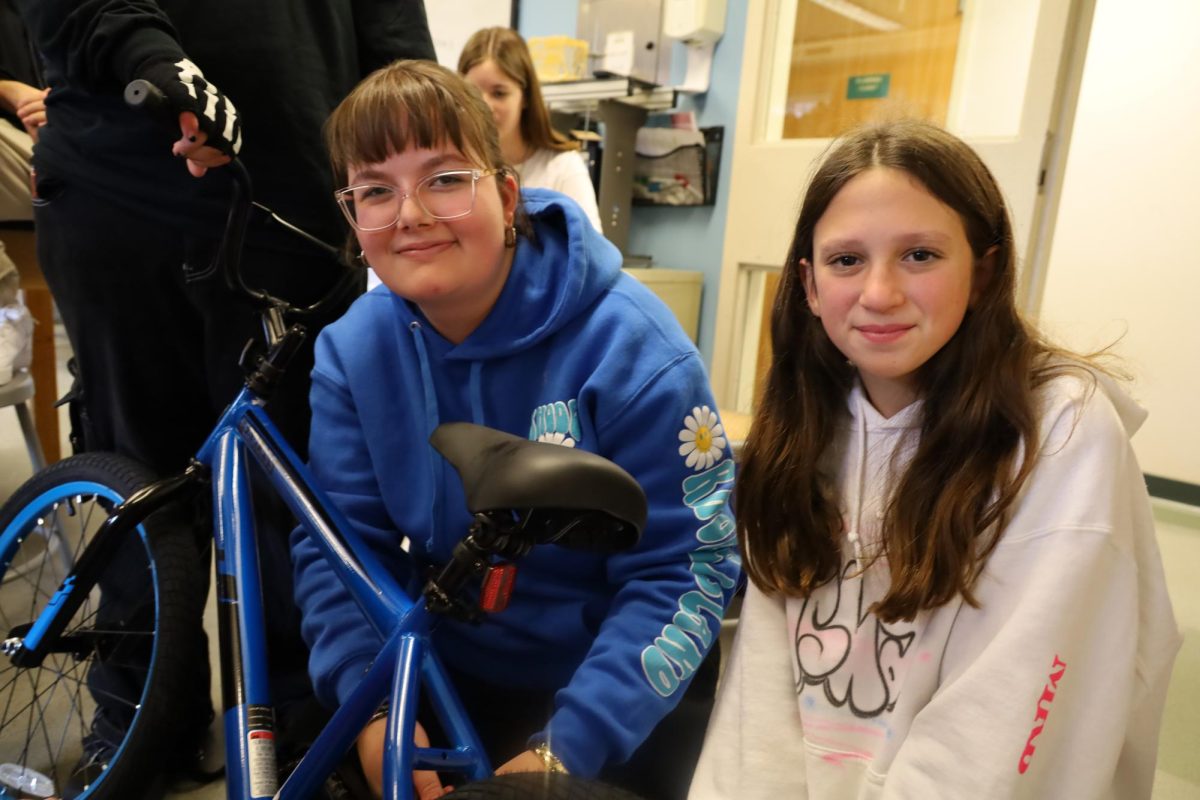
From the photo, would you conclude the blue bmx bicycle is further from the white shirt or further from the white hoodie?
the white shirt

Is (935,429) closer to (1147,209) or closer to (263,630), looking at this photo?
(263,630)

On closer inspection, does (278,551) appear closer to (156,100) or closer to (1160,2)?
(156,100)

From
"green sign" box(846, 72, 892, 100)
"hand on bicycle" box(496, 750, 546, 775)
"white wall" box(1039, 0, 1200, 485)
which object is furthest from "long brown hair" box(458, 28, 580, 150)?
"white wall" box(1039, 0, 1200, 485)

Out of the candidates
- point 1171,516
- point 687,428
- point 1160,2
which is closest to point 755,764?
point 687,428

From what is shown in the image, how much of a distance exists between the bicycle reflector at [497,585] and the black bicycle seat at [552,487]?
48 mm

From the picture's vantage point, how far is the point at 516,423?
2.83 ft

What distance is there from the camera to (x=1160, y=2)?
272 centimetres

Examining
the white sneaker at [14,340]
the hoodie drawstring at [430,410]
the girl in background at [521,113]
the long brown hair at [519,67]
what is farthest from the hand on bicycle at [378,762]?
the long brown hair at [519,67]

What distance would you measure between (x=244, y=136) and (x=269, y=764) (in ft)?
2.70

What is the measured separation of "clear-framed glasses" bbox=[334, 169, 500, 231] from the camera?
799 mm

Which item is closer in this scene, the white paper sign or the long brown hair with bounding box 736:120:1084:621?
the long brown hair with bounding box 736:120:1084:621

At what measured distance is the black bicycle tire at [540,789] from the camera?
0.55 m

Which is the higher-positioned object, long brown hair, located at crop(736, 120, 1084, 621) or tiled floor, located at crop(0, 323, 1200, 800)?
long brown hair, located at crop(736, 120, 1084, 621)

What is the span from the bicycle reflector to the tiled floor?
853 millimetres
